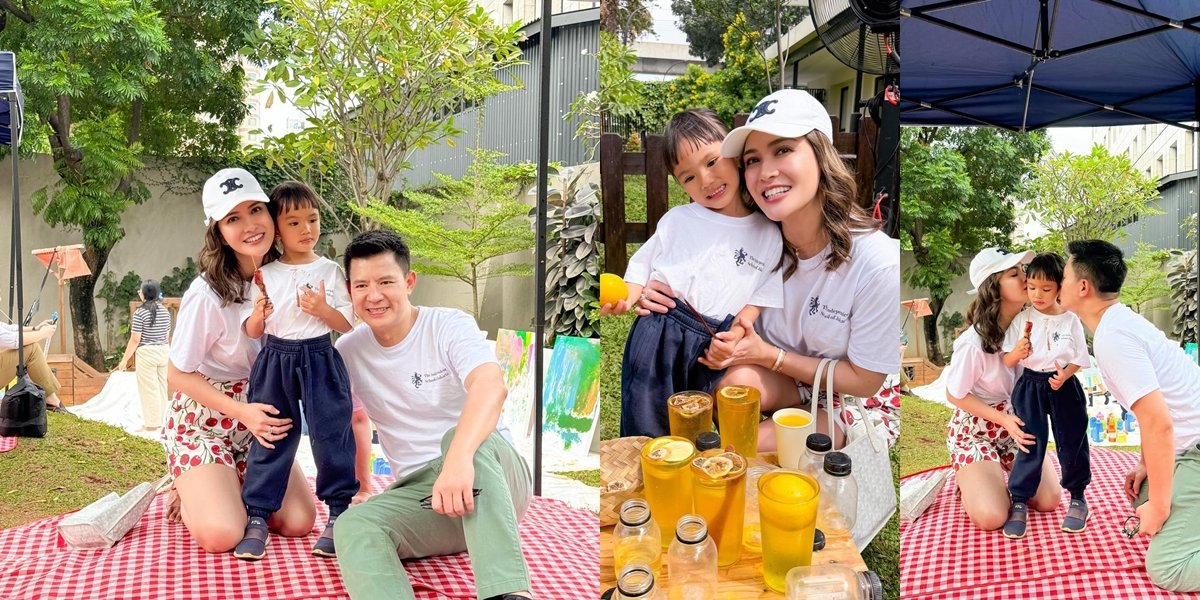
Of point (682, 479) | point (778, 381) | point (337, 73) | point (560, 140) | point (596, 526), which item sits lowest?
point (596, 526)

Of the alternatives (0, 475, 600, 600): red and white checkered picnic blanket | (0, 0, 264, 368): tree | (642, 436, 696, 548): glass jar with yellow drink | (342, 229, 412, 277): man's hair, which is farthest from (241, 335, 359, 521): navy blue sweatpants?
(642, 436, 696, 548): glass jar with yellow drink

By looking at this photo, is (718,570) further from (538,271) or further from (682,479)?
(538,271)

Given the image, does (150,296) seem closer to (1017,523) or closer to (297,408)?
(297,408)

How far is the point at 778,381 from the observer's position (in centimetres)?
172

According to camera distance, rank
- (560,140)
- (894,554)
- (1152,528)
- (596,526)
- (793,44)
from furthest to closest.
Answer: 1. (596,526)
2. (560,140)
3. (1152,528)
4. (894,554)
5. (793,44)

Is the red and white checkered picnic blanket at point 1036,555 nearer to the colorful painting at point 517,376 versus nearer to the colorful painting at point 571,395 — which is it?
the colorful painting at point 571,395

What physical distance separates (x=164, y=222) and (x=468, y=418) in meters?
1.02

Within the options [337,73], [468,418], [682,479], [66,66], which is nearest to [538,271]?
[468,418]

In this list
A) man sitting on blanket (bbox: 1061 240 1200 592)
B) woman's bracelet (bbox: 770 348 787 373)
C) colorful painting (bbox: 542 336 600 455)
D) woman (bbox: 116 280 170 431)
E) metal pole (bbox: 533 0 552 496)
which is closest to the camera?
woman's bracelet (bbox: 770 348 787 373)

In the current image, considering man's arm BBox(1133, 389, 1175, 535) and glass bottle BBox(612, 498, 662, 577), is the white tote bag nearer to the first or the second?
glass bottle BBox(612, 498, 662, 577)

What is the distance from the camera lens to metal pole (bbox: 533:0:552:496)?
2.42 metres

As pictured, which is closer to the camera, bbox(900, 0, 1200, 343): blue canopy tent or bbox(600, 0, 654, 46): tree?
bbox(600, 0, 654, 46): tree

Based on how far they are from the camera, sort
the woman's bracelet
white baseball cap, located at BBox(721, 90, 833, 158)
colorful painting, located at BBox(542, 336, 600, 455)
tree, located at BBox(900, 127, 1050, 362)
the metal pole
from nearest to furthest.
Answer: white baseball cap, located at BBox(721, 90, 833, 158), the woman's bracelet, tree, located at BBox(900, 127, 1050, 362), the metal pole, colorful painting, located at BBox(542, 336, 600, 455)

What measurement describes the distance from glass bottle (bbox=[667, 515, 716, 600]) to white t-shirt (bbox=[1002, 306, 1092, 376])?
3.45 ft
